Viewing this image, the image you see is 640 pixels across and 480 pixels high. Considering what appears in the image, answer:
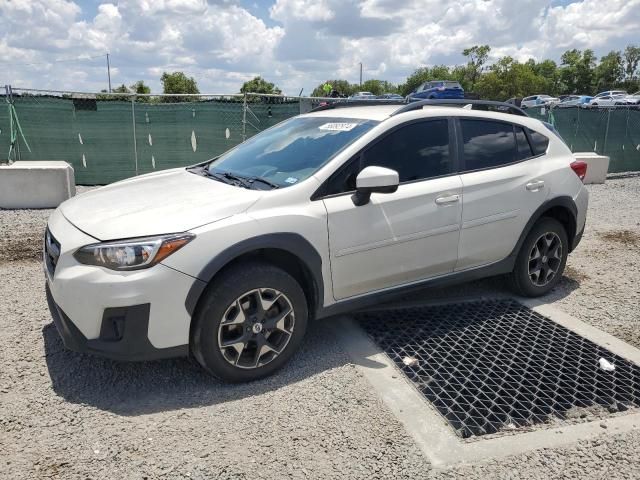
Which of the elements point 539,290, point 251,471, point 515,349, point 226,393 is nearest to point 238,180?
point 226,393

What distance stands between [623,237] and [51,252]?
7.09 meters

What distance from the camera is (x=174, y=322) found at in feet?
9.80

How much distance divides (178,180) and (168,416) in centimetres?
177

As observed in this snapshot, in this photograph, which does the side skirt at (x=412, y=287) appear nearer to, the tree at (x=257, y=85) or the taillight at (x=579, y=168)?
the taillight at (x=579, y=168)

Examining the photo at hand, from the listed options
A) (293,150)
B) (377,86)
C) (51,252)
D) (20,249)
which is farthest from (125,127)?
(377,86)

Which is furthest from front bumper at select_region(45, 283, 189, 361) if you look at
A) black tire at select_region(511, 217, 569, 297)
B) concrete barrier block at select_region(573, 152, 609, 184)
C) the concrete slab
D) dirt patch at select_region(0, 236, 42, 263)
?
concrete barrier block at select_region(573, 152, 609, 184)

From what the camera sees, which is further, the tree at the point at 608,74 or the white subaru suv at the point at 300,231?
the tree at the point at 608,74

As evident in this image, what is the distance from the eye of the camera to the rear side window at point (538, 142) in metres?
4.73

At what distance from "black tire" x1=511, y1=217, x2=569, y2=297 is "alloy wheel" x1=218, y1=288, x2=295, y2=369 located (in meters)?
2.36

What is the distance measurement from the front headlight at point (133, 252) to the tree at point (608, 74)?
91.9 m

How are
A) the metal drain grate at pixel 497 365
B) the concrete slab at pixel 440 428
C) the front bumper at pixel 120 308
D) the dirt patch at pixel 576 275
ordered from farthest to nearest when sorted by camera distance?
the dirt patch at pixel 576 275, the metal drain grate at pixel 497 365, the front bumper at pixel 120 308, the concrete slab at pixel 440 428

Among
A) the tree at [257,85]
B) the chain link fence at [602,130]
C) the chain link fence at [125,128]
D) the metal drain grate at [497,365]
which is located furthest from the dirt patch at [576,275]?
the tree at [257,85]

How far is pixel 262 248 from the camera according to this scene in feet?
10.6

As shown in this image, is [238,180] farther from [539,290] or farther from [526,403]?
[539,290]
